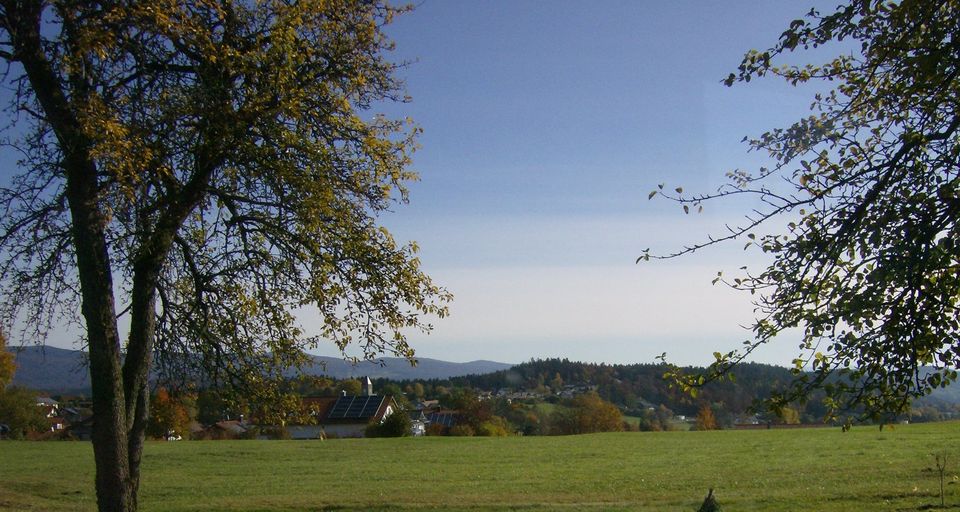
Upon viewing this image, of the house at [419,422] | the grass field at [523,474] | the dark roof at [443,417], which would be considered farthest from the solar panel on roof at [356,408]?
the grass field at [523,474]

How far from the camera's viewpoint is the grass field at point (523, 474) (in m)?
19.6

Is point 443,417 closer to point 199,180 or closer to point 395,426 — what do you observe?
point 395,426

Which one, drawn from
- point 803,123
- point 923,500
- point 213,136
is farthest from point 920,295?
point 923,500

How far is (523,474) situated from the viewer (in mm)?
29453

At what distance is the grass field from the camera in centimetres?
1956

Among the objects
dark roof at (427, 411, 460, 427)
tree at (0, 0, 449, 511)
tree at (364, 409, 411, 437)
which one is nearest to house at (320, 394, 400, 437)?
tree at (364, 409, 411, 437)

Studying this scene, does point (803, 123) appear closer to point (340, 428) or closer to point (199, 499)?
point (199, 499)

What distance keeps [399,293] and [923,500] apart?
13.1 m

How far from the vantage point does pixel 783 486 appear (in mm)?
22484

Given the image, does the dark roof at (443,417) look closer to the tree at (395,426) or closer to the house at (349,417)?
the house at (349,417)

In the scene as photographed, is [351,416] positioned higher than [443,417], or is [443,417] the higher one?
[351,416]

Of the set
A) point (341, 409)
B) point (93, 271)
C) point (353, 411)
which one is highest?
point (93, 271)

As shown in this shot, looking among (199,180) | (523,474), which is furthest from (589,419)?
(199,180)

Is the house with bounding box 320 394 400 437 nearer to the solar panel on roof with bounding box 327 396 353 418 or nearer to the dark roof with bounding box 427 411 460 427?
the solar panel on roof with bounding box 327 396 353 418
